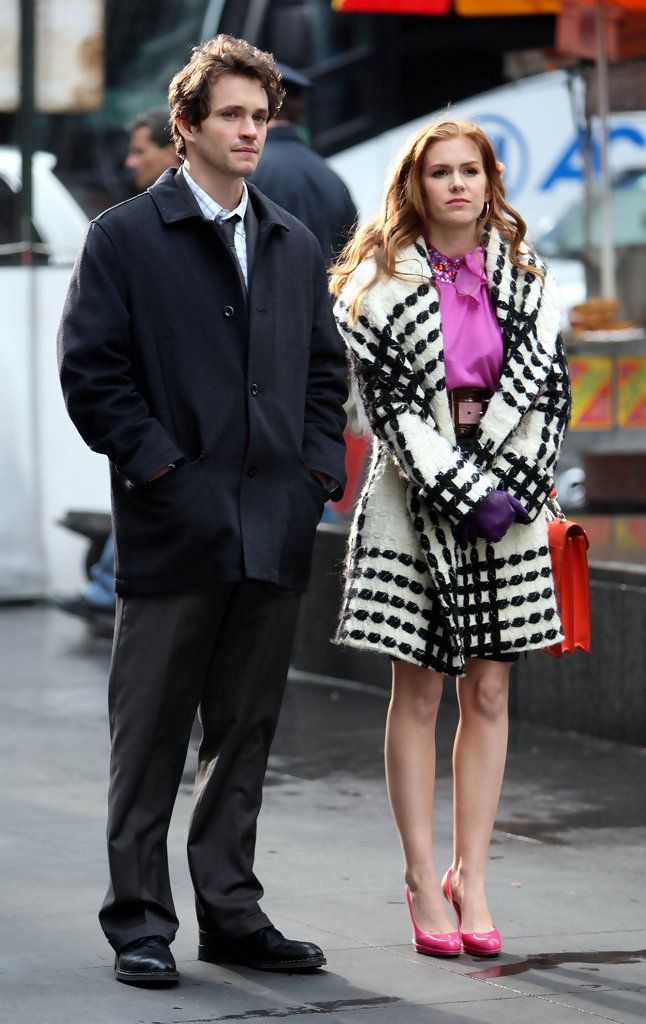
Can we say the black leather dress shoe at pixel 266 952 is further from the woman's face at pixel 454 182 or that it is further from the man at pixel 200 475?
the woman's face at pixel 454 182

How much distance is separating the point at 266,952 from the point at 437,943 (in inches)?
16.4

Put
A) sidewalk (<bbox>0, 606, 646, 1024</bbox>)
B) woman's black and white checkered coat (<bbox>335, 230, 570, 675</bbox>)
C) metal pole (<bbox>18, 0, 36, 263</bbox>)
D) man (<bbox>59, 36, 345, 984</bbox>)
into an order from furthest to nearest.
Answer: metal pole (<bbox>18, 0, 36, 263</bbox>) < woman's black and white checkered coat (<bbox>335, 230, 570, 675</bbox>) < man (<bbox>59, 36, 345, 984</bbox>) < sidewalk (<bbox>0, 606, 646, 1024</bbox>)

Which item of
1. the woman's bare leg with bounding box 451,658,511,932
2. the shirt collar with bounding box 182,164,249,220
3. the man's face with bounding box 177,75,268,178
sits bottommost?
the woman's bare leg with bounding box 451,658,511,932

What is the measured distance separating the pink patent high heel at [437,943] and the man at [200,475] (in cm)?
32

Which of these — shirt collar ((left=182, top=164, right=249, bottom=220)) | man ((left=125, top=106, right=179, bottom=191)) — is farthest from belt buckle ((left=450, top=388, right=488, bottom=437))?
man ((left=125, top=106, right=179, bottom=191))

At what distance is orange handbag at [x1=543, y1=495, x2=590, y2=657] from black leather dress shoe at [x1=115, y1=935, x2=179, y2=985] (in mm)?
1180

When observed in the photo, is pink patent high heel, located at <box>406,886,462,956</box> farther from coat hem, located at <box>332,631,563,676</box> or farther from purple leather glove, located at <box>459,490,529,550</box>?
purple leather glove, located at <box>459,490,529,550</box>

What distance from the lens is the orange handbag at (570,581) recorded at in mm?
4969

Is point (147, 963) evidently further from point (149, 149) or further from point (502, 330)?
point (149, 149)

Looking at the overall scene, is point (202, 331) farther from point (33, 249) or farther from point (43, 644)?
point (33, 249)

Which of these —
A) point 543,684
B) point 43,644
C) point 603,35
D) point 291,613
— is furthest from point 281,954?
point 603,35

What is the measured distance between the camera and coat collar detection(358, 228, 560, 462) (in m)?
4.78

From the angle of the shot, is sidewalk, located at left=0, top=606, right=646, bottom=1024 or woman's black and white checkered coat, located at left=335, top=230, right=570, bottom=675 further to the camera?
woman's black and white checkered coat, located at left=335, top=230, right=570, bottom=675

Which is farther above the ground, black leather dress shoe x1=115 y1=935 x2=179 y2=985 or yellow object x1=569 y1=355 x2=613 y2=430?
yellow object x1=569 y1=355 x2=613 y2=430
